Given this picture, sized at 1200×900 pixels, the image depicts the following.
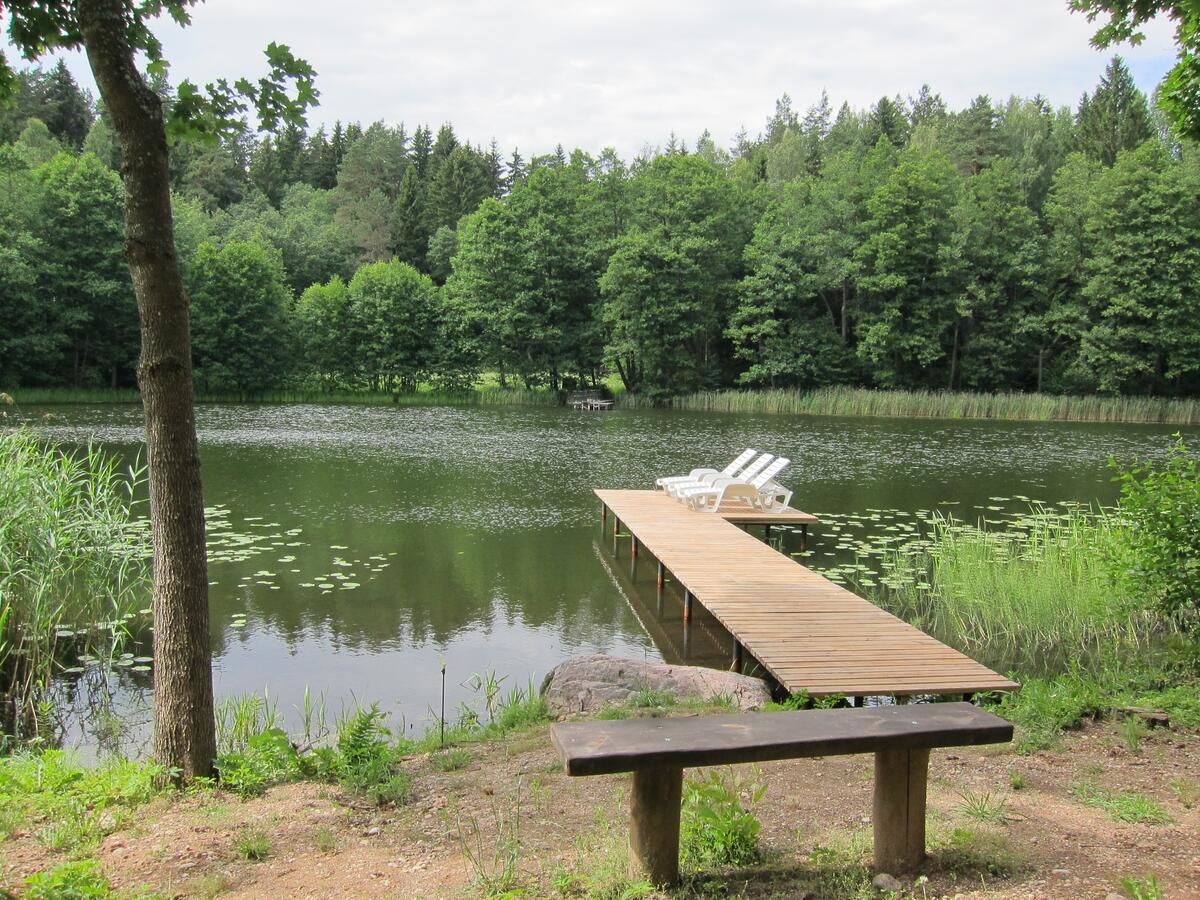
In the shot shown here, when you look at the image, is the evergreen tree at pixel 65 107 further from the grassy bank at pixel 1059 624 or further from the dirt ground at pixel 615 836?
the dirt ground at pixel 615 836

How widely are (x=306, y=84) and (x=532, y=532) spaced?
873 cm

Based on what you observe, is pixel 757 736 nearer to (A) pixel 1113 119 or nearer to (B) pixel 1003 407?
(B) pixel 1003 407

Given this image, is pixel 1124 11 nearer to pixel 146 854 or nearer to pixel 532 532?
pixel 146 854

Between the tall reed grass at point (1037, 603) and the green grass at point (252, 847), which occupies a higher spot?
the green grass at point (252, 847)

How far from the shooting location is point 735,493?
12938mm

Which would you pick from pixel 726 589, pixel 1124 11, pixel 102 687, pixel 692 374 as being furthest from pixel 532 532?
pixel 692 374

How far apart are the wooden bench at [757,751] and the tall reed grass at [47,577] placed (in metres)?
4.81

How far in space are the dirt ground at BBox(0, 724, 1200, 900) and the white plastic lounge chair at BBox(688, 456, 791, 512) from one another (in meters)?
8.42

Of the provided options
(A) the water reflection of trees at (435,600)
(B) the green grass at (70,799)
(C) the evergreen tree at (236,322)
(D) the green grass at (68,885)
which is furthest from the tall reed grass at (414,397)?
(D) the green grass at (68,885)

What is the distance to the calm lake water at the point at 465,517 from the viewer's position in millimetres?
7324

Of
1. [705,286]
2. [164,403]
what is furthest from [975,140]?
[164,403]

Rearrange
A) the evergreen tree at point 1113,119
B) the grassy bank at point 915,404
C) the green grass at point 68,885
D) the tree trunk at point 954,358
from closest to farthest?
the green grass at point 68,885, the grassy bank at point 915,404, the tree trunk at point 954,358, the evergreen tree at point 1113,119

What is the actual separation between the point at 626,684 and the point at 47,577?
14.4ft

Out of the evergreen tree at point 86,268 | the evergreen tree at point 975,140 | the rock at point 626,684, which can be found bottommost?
the rock at point 626,684
